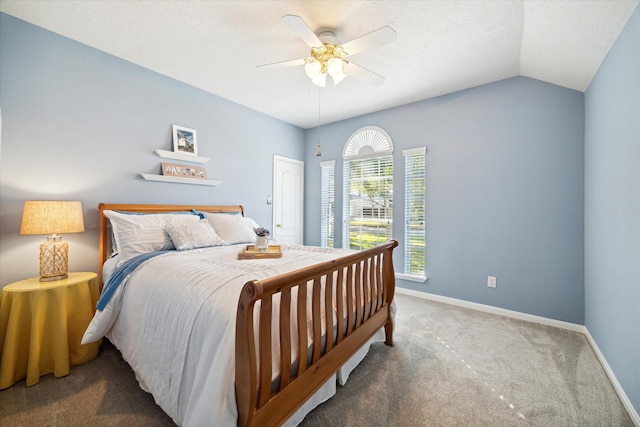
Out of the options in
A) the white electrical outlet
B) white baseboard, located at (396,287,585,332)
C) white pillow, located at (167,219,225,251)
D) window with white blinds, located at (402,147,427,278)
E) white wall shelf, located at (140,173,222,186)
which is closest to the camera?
white pillow, located at (167,219,225,251)

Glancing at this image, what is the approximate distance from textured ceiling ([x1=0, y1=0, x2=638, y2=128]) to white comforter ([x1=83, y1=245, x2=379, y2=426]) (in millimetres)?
1868

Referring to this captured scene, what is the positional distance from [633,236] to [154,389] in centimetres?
288

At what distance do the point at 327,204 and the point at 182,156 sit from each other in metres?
2.35

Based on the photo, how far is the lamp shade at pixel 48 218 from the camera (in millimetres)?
1886

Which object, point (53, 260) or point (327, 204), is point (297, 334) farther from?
point (327, 204)

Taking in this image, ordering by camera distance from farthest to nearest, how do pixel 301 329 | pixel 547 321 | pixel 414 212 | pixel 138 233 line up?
pixel 414 212
pixel 547 321
pixel 138 233
pixel 301 329

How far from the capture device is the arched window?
12.7 feet

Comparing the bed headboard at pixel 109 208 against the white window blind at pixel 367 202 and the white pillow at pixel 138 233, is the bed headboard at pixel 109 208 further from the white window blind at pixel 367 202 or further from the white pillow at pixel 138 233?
the white window blind at pixel 367 202

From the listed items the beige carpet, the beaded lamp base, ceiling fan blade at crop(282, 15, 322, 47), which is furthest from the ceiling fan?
the beige carpet

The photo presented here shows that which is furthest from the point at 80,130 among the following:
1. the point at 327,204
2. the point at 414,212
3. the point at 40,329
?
the point at 414,212

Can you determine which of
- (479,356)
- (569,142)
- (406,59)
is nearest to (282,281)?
(479,356)

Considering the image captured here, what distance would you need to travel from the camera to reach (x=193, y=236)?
247cm

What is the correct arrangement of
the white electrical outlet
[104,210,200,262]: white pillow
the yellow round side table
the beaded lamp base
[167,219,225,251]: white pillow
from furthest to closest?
the white electrical outlet < [167,219,225,251]: white pillow < [104,210,200,262]: white pillow < the beaded lamp base < the yellow round side table

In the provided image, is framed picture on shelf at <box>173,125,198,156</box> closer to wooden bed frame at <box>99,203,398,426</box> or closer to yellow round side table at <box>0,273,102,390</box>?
yellow round side table at <box>0,273,102,390</box>
